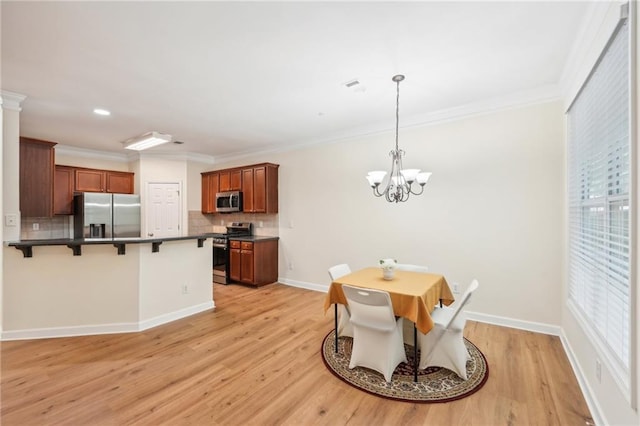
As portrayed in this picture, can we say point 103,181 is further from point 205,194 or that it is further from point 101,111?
point 101,111

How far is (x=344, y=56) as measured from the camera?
98.8 inches

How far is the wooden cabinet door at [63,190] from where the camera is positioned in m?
5.47

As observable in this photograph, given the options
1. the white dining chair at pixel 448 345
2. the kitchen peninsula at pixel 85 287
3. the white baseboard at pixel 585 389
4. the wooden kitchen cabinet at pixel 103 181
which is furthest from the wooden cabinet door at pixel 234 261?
the white baseboard at pixel 585 389

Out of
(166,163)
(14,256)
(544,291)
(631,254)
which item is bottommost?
(544,291)

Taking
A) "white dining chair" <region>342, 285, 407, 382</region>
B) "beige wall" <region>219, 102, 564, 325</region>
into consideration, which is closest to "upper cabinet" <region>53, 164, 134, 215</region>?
"beige wall" <region>219, 102, 564, 325</region>

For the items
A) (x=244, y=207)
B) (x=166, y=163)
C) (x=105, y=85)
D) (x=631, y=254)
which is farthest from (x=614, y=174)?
(x=166, y=163)

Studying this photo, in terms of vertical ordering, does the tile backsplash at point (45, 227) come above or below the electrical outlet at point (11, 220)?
below

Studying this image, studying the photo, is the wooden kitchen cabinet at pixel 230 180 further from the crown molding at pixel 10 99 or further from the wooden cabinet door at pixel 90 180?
the crown molding at pixel 10 99

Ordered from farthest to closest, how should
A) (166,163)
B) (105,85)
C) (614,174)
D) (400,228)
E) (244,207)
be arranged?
1. (166,163)
2. (244,207)
3. (400,228)
4. (105,85)
5. (614,174)

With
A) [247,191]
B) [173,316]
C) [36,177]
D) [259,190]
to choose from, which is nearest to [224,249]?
[247,191]

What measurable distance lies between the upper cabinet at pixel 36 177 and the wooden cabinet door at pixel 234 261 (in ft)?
8.90

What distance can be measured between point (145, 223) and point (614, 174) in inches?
281

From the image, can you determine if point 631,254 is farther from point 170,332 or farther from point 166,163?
point 166,163

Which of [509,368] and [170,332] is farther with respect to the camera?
[170,332]
